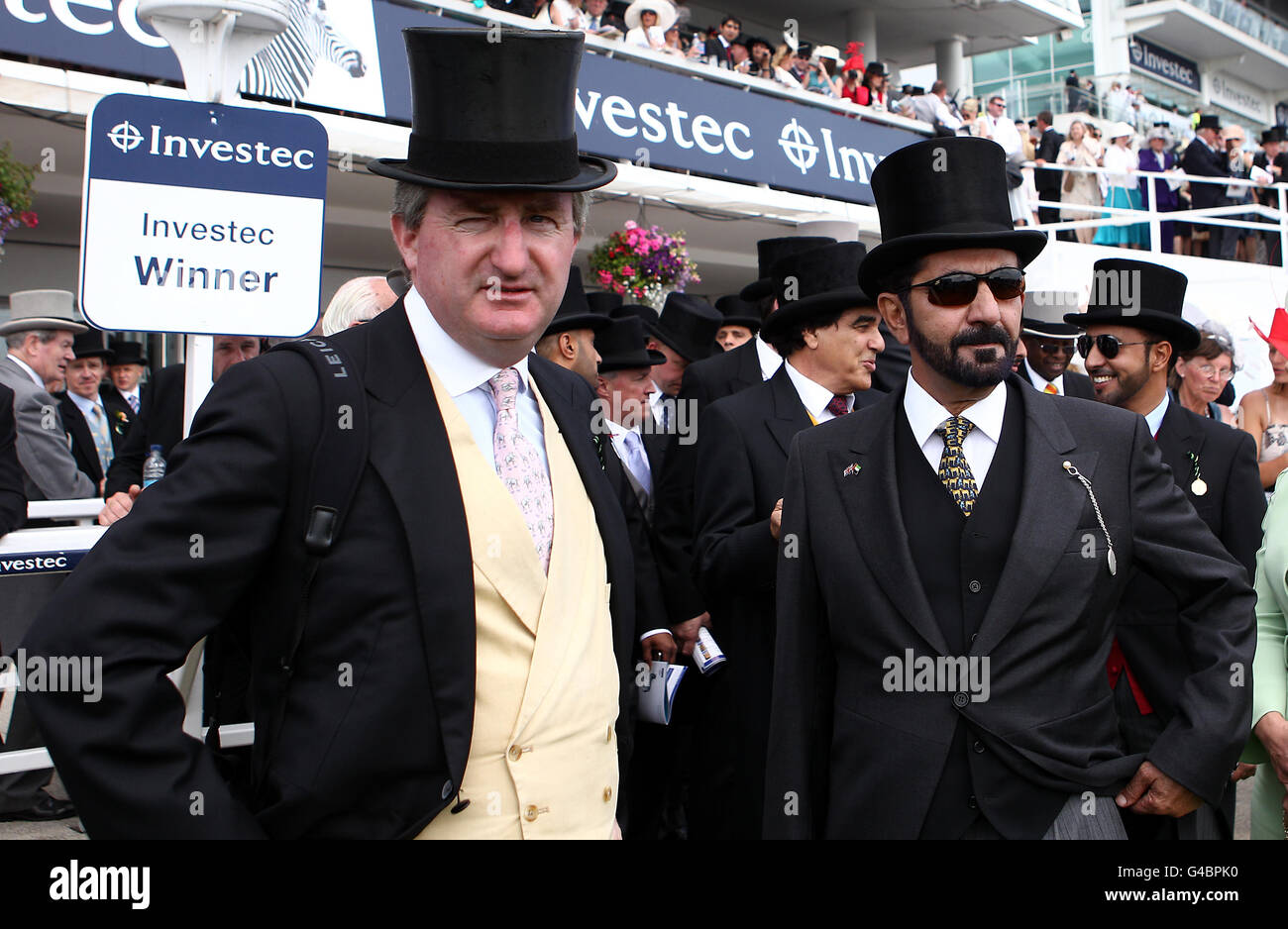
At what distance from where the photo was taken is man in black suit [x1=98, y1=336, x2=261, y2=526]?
5566 millimetres

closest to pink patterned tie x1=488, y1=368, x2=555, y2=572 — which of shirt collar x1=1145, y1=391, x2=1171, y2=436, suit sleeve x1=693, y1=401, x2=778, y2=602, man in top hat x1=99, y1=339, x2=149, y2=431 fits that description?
suit sleeve x1=693, y1=401, x2=778, y2=602

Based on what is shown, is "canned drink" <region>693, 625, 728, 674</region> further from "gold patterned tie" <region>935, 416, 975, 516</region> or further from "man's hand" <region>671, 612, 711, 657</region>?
"gold patterned tie" <region>935, 416, 975, 516</region>

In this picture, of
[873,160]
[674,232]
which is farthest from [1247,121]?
[674,232]

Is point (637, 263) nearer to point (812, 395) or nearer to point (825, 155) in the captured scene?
point (825, 155)

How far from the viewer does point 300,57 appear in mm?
10164

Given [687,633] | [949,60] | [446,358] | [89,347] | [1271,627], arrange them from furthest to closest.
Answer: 1. [949,60]
2. [89,347]
3. [687,633]
4. [1271,627]
5. [446,358]

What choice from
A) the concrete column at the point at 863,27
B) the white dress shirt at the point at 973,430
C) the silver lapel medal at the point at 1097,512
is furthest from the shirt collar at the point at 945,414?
the concrete column at the point at 863,27

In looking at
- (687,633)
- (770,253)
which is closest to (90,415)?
(770,253)

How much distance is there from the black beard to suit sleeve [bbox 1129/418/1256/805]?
350 millimetres

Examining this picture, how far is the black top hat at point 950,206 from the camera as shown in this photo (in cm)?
283

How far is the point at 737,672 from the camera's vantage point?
416 cm

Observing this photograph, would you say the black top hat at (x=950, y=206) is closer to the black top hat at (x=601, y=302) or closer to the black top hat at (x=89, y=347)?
the black top hat at (x=601, y=302)

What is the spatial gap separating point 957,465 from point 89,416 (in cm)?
705

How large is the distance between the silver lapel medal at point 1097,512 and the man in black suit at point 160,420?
409 centimetres
